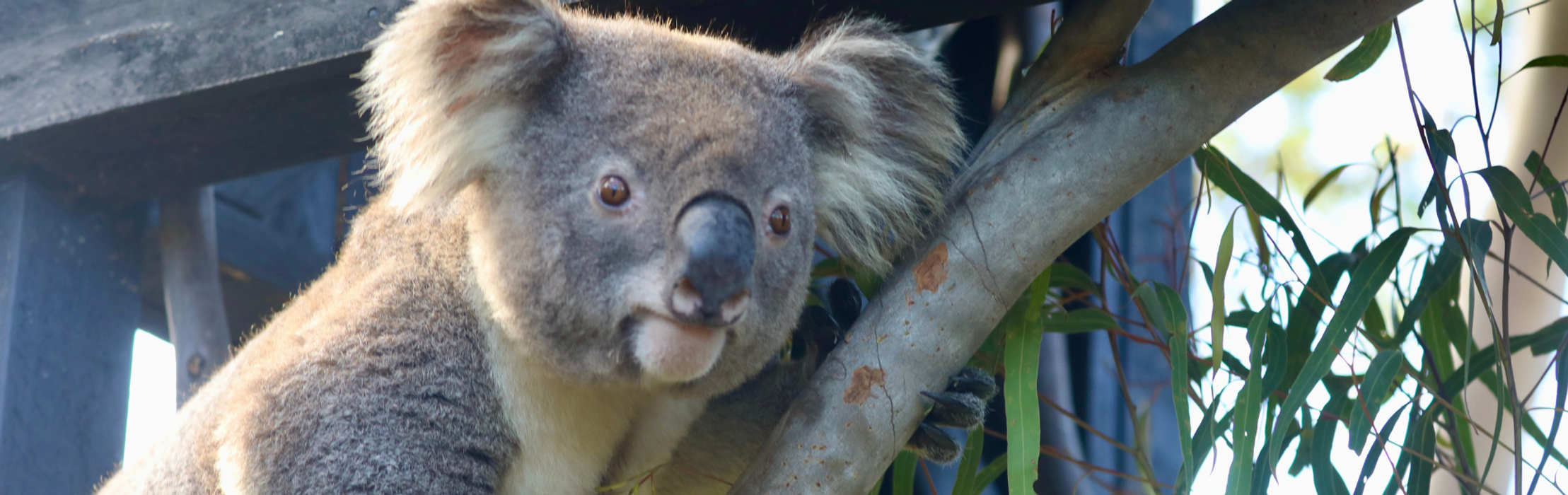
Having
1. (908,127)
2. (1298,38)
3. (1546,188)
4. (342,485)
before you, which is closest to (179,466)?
(342,485)

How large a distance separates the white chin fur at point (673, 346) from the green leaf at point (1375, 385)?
1.04 meters

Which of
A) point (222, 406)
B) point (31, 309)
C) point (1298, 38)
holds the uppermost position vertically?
point (1298, 38)

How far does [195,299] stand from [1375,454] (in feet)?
9.31

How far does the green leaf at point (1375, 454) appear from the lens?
71.1 inches

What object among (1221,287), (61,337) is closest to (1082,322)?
(1221,287)

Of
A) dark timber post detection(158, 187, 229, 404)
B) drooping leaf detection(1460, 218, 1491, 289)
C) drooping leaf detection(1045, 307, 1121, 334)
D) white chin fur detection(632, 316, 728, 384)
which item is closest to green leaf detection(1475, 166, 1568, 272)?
drooping leaf detection(1460, 218, 1491, 289)

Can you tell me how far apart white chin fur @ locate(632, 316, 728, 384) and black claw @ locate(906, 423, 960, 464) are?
1.58 feet

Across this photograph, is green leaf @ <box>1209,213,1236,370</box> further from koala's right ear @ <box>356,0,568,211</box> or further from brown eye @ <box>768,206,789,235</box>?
koala's right ear @ <box>356,0,568,211</box>

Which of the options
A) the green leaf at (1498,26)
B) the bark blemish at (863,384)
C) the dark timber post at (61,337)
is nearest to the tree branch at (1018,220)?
the bark blemish at (863,384)

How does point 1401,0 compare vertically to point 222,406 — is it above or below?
above

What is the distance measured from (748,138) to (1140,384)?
2.11 metres

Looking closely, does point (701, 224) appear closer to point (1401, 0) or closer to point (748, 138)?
point (748, 138)

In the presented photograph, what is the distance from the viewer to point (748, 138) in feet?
4.90

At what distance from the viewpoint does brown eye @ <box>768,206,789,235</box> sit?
1.47 m
